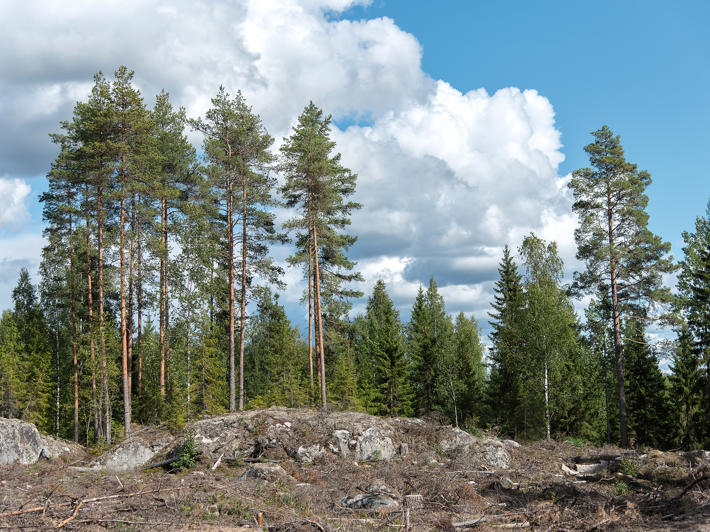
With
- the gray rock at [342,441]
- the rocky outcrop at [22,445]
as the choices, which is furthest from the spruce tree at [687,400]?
the rocky outcrop at [22,445]

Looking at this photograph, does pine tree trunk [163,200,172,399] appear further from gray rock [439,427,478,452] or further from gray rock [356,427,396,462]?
gray rock [439,427,478,452]

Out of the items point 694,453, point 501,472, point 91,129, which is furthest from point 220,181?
point 694,453

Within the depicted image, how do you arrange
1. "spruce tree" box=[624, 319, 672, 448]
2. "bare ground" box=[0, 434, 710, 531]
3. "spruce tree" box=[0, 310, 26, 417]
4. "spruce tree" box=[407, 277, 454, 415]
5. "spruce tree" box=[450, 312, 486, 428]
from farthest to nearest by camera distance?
"spruce tree" box=[407, 277, 454, 415] → "spruce tree" box=[450, 312, 486, 428] → "spruce tree" box=[0, 310, 26, 417] → "spruce tree" box=[624, 319, 672, 448] → "bare ground" box=[0, 434, 710, 531]

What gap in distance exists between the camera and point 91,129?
23.1 meters

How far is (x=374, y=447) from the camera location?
19.0 meters

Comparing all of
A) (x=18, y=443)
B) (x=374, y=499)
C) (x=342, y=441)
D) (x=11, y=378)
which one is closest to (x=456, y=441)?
(x=342, y=441)

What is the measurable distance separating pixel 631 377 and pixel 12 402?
43.8 metres

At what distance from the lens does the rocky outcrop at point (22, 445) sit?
785 inches

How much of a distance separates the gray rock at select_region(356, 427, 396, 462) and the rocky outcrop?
13.6 metres

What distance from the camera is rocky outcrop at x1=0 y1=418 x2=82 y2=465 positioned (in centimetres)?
1994

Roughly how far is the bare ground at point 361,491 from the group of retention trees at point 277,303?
25.4 feet

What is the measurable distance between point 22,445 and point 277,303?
55.3 feet

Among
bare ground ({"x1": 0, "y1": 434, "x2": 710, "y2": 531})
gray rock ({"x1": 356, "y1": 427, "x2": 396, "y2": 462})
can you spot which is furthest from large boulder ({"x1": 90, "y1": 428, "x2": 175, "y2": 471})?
gray rock ({"x1": 356, "y1": 427, "x2": 396, "y2": 462})

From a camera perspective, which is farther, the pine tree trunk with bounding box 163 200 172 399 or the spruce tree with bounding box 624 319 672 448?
the spruce tree with bounding box 624 319 672 448
